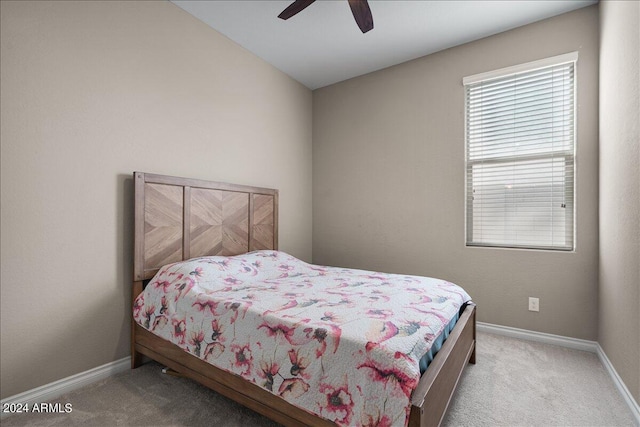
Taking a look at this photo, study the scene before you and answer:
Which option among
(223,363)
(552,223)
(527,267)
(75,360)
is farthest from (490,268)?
(75,360)

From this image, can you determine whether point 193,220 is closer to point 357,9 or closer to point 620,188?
point 357,9

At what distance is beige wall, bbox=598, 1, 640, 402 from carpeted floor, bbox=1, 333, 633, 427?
21 cm

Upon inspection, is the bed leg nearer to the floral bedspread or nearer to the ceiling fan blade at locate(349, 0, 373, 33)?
the floral bedspread

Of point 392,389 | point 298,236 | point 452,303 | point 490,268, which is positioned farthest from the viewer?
point 298,236

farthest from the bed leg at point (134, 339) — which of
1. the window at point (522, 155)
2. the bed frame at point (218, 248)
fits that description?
the window at point (522, 155)

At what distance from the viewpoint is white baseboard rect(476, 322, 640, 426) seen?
1.74 meters

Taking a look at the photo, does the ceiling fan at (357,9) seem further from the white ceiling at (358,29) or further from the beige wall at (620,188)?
the beige wall at (620,188)

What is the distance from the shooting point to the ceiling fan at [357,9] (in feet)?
6.21

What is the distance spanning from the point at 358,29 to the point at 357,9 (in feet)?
2.78

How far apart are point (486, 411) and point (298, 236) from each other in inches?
99.2

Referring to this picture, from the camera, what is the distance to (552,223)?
8.43ft

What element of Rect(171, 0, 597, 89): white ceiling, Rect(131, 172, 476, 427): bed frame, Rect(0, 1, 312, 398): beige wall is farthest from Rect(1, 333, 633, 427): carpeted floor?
Rect(171, 0, 597, 89): white ceiling

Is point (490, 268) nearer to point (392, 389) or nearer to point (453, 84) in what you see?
point (453, 84)

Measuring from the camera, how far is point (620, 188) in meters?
1.88
